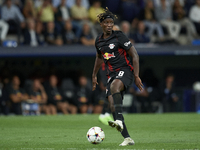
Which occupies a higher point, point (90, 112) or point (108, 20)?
point (108, 20)

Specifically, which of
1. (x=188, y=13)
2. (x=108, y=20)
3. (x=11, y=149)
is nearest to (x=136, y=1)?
(x=188, y=13)

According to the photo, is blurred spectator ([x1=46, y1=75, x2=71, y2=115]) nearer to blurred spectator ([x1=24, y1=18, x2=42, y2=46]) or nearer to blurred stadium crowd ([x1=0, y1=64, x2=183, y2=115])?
blurred stadium crowd ([x1=0, y1=64, x2=183, y2=115])

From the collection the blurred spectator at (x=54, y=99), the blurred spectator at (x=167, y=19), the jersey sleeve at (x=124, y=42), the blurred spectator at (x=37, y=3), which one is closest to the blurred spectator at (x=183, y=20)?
the blurred spectator at (x=167, y=19)

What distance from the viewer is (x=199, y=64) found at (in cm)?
1881

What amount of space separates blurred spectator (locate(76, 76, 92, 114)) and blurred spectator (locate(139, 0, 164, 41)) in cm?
332

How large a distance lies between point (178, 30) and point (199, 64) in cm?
235

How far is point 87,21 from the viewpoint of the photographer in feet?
54.7

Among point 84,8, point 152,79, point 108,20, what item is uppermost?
point 108,20

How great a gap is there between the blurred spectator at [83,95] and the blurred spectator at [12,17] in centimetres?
285

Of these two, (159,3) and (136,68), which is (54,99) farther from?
(136,68)

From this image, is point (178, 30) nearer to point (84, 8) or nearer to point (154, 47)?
point (154, 47)

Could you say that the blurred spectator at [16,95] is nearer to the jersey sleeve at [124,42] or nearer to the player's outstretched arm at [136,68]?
the jersey sleeve at [124,42]

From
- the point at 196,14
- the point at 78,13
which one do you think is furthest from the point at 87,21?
the point at 196,14

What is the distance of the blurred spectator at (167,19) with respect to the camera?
1723 centimetres
